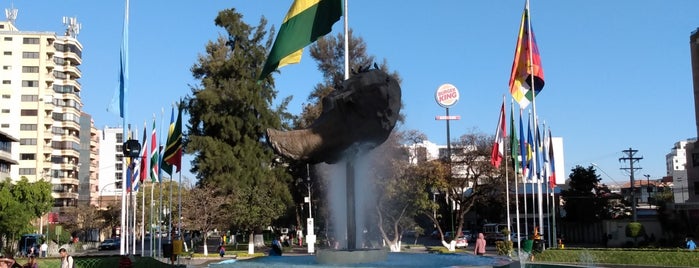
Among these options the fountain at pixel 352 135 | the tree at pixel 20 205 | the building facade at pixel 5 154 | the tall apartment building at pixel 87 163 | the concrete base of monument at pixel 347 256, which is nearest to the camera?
the concrete base of monument at pixel 347 256

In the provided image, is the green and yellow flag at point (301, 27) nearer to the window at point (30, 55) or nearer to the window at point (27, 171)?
the window at point (27, 171)

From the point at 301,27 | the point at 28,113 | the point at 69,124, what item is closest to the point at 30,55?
the point at 28,113

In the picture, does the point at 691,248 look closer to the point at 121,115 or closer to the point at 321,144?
the point at 321,144

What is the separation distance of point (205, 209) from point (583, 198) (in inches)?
1478

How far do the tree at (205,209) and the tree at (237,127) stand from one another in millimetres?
717

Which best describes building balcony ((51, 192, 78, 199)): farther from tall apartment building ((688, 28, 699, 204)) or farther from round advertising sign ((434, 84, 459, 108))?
tall apartment building ((688, 28, 699, 204))

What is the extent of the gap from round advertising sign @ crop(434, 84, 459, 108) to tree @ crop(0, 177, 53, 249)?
39112mm

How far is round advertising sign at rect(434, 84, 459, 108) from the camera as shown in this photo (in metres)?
74.0

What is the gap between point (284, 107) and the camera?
2247 inches

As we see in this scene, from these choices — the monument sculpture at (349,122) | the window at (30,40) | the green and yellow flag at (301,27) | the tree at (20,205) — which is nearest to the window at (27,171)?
the window at (30,40)

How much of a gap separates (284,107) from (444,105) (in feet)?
74.7

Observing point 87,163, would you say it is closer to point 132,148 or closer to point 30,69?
point 30,69

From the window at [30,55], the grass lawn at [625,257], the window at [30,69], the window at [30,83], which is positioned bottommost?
the grass lawn at [625,257]

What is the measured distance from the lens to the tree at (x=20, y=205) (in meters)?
55.5
